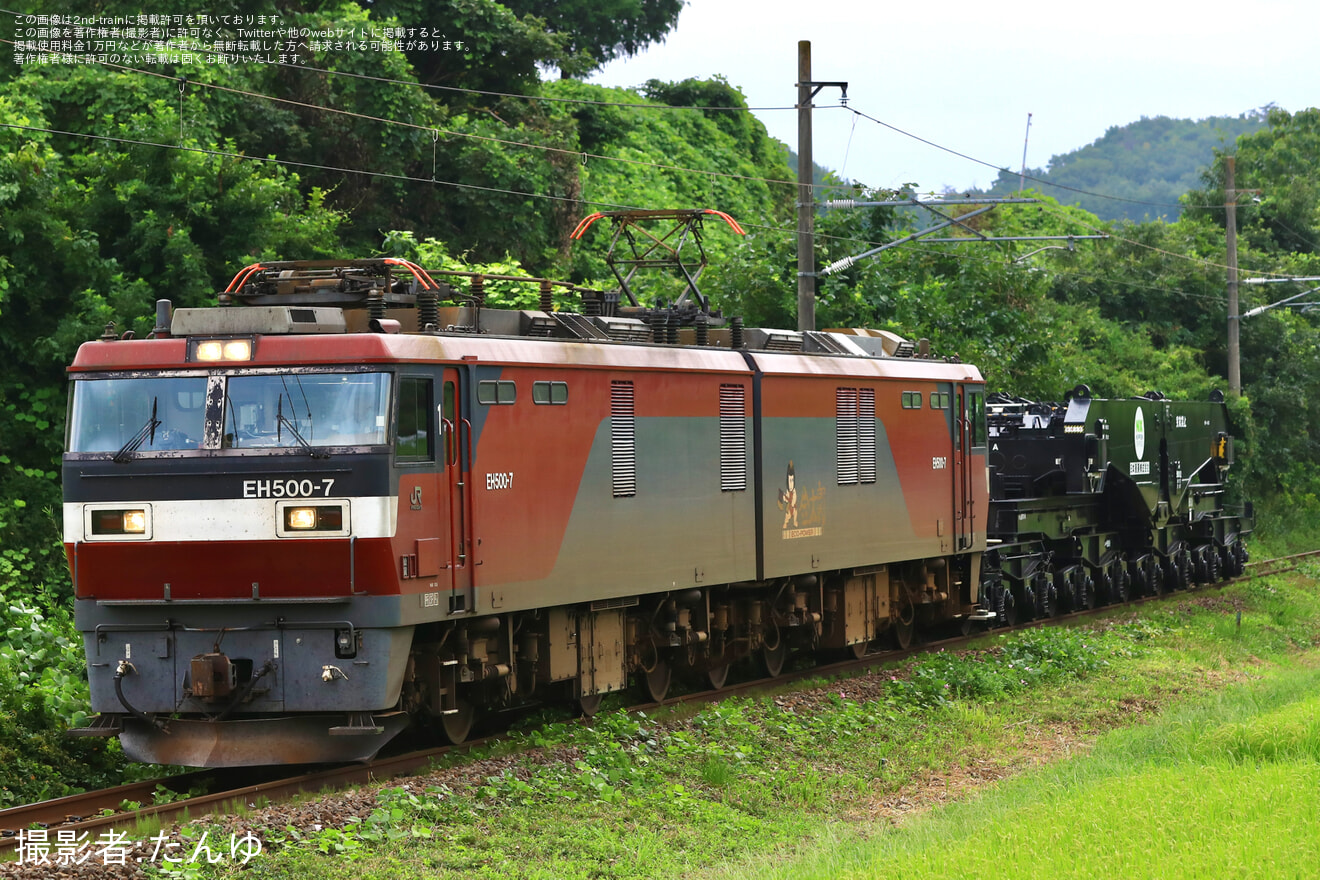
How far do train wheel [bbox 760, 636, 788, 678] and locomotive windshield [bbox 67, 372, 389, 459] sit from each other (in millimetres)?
7156

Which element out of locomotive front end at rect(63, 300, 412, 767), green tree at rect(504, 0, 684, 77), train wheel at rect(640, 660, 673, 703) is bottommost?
train wheel at rect(640, 660, 673, 703)

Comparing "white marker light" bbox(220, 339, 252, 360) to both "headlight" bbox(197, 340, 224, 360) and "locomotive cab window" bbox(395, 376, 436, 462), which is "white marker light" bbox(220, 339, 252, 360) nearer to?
"headlight" bbox(197, 340, 224, 360)

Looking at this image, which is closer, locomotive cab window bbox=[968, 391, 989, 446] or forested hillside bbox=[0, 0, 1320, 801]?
forested hillside bbox=[0, 0, 1320, 801]

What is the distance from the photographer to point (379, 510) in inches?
416

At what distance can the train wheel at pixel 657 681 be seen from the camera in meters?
14.8

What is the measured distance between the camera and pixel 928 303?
88.5 ft

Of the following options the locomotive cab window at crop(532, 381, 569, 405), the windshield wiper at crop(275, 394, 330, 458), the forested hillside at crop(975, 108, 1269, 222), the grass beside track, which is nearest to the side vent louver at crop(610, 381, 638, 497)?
the locomotive cab window at crop(532, 381, 569, 405)

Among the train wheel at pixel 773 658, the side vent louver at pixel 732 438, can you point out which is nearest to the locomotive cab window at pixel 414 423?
the side vent louver at pixel 732 438

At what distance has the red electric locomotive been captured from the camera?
1066 centimetres

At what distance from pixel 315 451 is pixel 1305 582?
2346 centimetres

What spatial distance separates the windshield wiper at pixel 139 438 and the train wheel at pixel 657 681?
18.1ft

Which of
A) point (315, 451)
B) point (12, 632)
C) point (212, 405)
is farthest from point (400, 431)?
point (12, 632)

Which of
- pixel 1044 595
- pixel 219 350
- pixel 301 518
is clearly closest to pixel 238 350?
pixel 219 350

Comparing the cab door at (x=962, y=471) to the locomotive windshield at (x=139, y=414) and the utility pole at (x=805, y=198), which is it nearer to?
the utility pole at (x=805, y=198)
